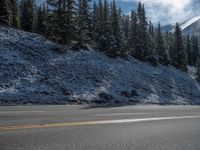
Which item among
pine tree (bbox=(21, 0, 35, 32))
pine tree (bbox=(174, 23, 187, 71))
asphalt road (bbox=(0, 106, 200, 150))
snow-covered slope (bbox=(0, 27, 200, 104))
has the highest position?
pine tree (bbox=(21, 0, 35, 32))

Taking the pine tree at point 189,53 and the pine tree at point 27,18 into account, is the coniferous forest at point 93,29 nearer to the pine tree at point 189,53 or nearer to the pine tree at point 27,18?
the pine tree at point 27,18

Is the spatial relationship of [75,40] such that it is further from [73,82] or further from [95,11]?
[95,11]

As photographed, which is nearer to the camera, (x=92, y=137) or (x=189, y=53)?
(x=92, y=137)

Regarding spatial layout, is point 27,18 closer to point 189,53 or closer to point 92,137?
point 92,137

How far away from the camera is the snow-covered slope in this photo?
27.1 metres

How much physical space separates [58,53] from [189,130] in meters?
31.4

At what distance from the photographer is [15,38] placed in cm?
3856

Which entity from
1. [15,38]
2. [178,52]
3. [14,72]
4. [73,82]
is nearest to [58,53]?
[15,38]

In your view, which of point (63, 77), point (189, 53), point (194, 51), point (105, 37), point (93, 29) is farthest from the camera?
point (194, 51)

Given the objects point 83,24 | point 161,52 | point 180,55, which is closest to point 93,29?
point 83,24

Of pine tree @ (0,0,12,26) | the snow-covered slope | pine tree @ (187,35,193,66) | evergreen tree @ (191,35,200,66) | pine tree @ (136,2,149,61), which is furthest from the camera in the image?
evergreen tree @ (191,35,200,66)

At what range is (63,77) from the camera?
108ft

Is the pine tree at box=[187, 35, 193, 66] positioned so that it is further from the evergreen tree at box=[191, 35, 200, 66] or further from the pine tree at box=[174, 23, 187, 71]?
the pine tree at box=[174, 23, 187, 71]

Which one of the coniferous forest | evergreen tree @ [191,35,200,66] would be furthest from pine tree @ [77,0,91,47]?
evergreen tree @ [191,35,200,66]
